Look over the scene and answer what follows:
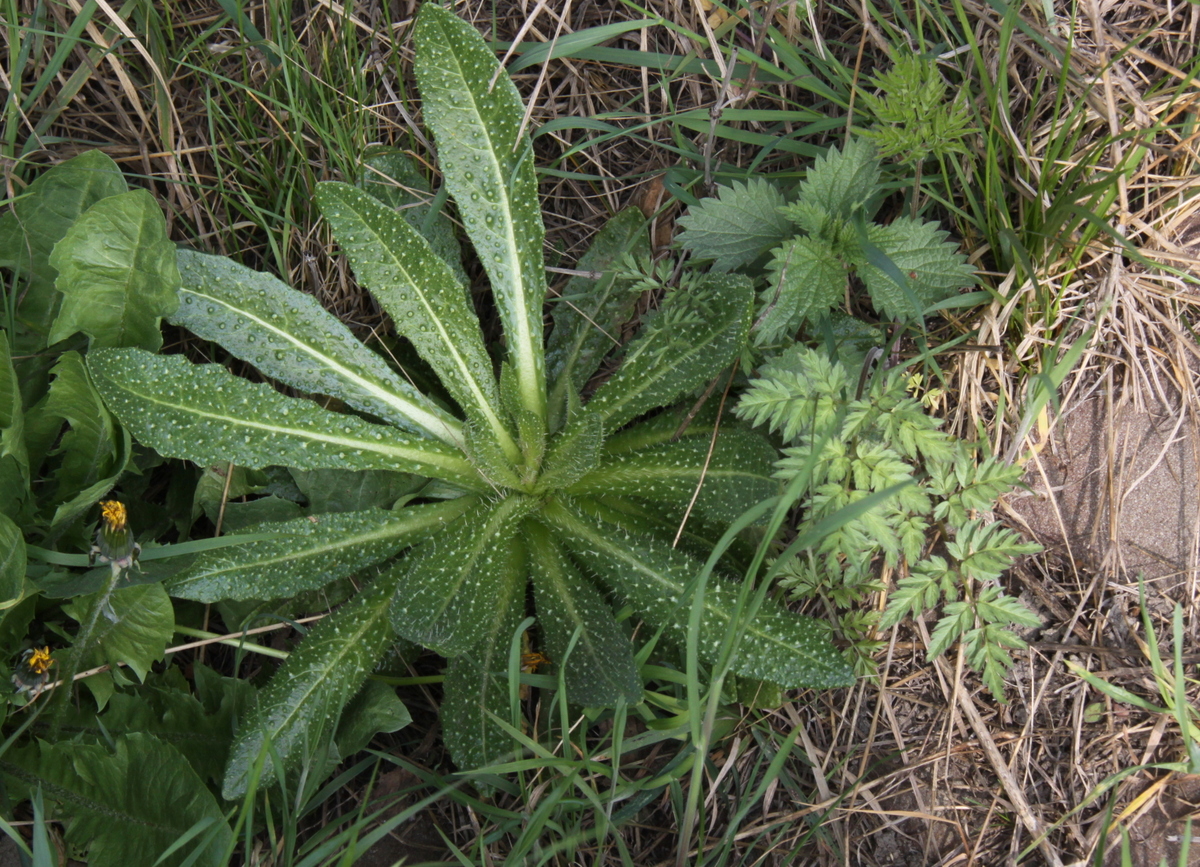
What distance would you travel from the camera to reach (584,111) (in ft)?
7.46

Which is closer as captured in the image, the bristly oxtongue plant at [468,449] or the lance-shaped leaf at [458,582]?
the lance-shaped leaf at [458,582]

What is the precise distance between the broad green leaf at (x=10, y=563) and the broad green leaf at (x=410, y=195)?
1.12 meters

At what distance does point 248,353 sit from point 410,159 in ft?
2.18

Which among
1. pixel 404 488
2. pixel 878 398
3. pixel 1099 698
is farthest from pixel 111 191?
pixel 1099 698

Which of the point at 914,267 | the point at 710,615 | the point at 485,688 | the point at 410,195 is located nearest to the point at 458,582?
the point at 485,688

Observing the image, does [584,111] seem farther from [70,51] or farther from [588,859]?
[588,859]

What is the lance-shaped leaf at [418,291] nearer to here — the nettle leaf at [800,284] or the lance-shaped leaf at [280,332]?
the lance-shaped leaf at [280,332]

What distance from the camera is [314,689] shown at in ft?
6.19

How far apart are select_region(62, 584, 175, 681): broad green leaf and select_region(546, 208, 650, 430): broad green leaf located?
3.25ft

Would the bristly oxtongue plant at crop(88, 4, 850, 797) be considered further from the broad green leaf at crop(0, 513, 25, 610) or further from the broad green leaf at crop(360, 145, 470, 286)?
the broad green leaf at crop(0, 513, 25, 610)

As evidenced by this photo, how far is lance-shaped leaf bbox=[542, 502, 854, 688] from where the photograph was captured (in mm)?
1775

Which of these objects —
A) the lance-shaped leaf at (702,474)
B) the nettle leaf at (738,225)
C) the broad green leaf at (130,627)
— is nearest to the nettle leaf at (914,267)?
the nettle leaf at (738,225)

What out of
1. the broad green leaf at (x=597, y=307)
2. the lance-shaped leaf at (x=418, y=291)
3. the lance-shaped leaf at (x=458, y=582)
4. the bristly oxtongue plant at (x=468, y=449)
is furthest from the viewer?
the broad green leaf at (x=597, y=307)

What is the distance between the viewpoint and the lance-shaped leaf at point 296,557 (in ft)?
6.22
